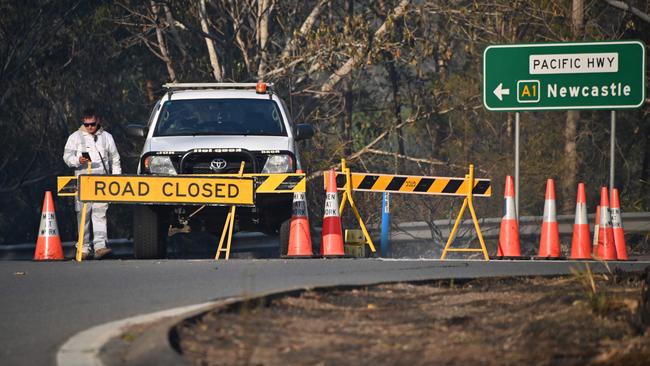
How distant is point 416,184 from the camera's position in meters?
15.9

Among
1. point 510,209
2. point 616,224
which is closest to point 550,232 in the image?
point 510,209

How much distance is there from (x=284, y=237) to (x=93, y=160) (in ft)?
7.93

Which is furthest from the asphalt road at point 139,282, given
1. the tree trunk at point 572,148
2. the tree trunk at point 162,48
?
the tree trunk at point 162,48

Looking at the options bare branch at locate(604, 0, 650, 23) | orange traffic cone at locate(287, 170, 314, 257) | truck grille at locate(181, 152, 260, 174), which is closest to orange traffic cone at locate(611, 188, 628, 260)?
orange traffic cone at locate(287, 170, 314, 257)

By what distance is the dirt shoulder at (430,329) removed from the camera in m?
7.40

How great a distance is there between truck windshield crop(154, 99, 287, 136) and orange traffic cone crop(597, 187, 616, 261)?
12.3ft

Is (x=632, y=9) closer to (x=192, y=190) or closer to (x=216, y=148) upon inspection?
(x=216, y=148)

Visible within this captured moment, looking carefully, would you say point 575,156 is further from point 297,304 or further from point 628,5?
point 297,304

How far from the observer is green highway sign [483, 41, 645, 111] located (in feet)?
58.3

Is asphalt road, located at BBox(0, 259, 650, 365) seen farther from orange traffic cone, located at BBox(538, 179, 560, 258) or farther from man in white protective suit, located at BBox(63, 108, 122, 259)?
man in white protective suit, located at BBox(63, 108, 122, 259)

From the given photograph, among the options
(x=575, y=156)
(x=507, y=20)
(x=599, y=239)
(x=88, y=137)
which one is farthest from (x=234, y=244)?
(x=507, y=20)

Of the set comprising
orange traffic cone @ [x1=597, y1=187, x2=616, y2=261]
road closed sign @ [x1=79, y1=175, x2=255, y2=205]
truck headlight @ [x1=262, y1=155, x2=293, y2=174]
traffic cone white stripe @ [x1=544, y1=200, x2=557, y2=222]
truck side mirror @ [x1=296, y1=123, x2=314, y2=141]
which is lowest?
orange traffic cone @ [x1=597, y1=187, x2=616, y2=261]

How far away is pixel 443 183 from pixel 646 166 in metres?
13.8

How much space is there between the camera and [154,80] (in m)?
32.3
